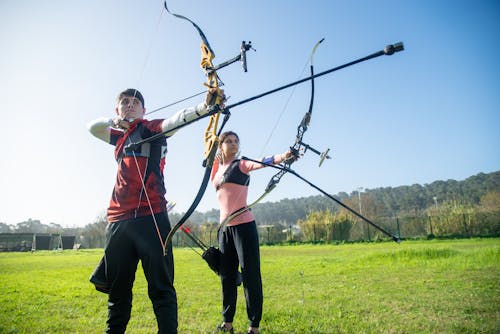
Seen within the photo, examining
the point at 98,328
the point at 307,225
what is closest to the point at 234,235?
the point at 98,328

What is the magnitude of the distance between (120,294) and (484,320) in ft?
10.2

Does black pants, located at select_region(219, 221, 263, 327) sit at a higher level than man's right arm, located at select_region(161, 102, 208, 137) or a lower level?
lower

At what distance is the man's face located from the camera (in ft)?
8.59

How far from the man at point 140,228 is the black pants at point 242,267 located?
809 mm

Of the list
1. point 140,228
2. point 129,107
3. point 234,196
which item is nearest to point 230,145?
point 234,196

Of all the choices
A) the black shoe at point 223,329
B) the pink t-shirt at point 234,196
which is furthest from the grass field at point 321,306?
the pink t-shirt at point 234,196

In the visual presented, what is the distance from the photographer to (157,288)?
80.3 inches

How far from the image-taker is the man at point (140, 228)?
2.06m

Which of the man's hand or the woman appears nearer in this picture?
the man's hand

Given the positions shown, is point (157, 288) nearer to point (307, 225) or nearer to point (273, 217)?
point (307, 225)

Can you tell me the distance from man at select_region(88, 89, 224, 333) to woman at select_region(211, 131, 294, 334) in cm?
82

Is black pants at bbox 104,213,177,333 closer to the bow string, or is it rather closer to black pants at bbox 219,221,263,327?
the bow string

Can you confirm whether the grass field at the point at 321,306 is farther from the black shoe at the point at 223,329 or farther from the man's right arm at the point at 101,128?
the man's right arm at the point at 101,128

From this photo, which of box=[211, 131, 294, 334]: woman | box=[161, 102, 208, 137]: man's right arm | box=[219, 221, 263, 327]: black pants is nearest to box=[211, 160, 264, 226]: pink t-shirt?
box=[211, 131, 294, 334]: woman
